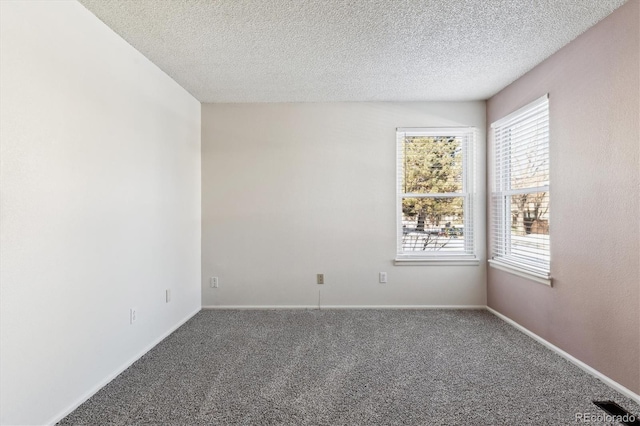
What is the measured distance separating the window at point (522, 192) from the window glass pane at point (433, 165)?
42cm

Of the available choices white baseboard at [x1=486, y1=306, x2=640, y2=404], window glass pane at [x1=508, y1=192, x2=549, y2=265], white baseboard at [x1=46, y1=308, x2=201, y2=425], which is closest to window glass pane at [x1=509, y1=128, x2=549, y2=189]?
window glass pane at [x1=508, y1=192, x2=549, y2=265]

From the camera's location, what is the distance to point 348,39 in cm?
235

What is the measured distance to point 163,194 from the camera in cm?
294

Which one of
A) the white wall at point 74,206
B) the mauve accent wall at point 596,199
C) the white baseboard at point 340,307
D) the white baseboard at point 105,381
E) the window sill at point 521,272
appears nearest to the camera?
the white wall at point 74,206

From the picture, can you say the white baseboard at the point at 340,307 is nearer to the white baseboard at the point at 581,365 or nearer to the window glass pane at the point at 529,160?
the white baseboard at the point at 581,365

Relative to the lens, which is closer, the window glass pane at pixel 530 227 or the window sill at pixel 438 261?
the window glass pane at pixel 530 227

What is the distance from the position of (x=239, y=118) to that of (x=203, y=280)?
2.00 metres

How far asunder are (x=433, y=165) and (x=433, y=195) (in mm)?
368

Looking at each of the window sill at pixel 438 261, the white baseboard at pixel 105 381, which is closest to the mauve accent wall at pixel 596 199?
the window sill at pixel 438 261

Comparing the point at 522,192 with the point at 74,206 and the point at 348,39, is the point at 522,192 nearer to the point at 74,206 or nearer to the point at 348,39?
the point at 348,39

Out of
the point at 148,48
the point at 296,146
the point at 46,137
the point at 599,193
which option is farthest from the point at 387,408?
the point at 148,48

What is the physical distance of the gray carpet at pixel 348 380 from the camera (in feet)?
5.95

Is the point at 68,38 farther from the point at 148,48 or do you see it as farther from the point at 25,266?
the point at 25,266

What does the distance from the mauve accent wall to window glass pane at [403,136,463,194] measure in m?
1.11
